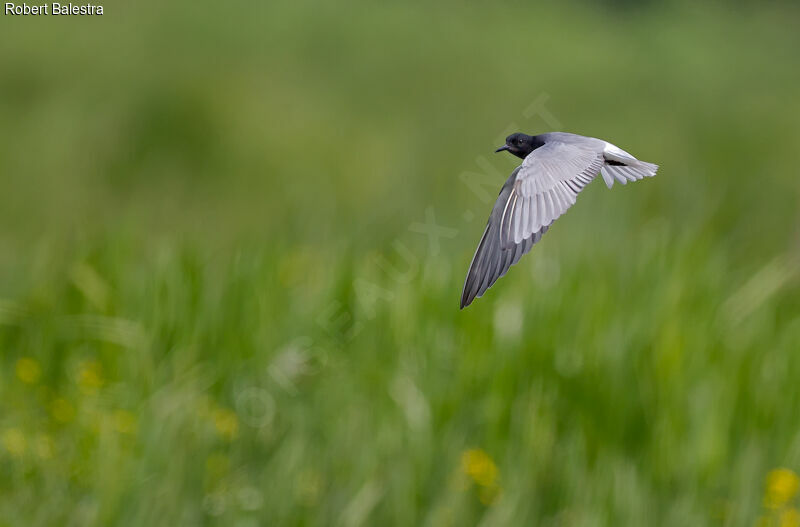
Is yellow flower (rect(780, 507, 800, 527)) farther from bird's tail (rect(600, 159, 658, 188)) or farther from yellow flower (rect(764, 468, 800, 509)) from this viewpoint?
bird's tail (rect(600, 159, 658, 188))

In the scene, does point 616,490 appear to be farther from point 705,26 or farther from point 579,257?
point 705,26

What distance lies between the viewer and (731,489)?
9.29 feet

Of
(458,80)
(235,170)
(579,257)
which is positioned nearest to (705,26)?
(458,80)

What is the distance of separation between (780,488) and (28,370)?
91.6 inches

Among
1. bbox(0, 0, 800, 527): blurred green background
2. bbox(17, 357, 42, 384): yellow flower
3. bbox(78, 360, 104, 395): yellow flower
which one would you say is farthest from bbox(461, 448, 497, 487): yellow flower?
bbox(17, 357, 42, 384): yellow flower

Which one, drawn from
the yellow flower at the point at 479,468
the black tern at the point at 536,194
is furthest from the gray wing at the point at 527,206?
the yellow flower at the point at 479,468

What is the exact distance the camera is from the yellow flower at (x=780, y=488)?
2.70 m

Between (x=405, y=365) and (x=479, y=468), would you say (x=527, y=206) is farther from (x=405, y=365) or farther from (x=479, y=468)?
(x=405, y=365)

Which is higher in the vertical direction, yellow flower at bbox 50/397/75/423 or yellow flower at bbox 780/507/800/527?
yellow flower at bbox 50/397/75/423

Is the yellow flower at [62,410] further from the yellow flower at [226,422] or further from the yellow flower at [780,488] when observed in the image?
the yellow flower at [780,488]

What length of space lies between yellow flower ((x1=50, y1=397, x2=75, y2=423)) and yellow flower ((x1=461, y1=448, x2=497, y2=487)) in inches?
46.5

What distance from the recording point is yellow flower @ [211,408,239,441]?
2873 millimetres

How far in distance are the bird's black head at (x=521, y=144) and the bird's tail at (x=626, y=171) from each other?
0.05 meters

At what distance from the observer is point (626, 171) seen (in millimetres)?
589
